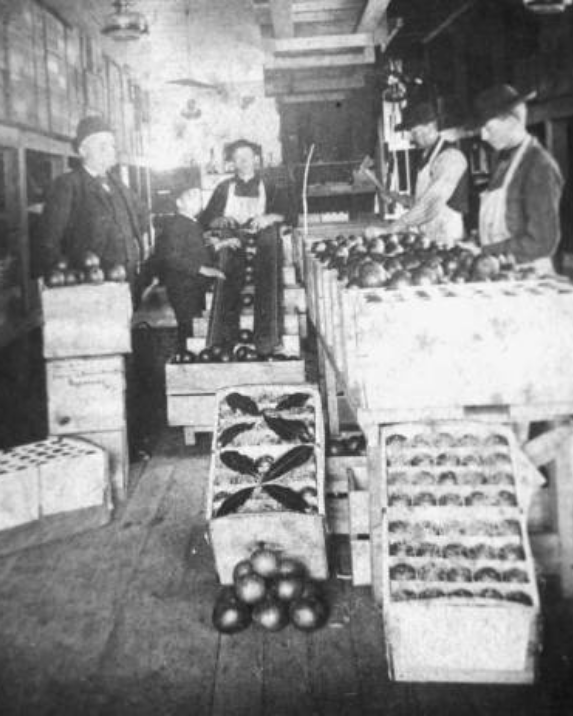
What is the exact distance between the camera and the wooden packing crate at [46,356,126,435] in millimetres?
4395

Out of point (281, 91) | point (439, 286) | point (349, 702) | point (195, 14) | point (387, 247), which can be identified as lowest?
point (349, 702)

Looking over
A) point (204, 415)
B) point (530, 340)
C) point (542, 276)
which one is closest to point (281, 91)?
point (204, 415)

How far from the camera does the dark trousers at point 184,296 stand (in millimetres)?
6094

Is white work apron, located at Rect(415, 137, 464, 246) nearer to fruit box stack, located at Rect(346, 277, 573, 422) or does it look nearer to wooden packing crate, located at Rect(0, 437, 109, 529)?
fruit box stack, located at Rect(346, 277, 573, 422)

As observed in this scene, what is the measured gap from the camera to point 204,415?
528 centimetres

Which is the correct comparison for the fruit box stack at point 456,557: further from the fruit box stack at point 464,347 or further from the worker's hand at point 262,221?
the worker's hand at point 262,221

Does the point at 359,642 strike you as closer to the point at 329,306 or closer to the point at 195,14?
the point at 329,306

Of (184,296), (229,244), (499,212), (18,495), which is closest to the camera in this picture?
(18,495)

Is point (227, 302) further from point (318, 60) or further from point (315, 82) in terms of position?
point (315, 82)

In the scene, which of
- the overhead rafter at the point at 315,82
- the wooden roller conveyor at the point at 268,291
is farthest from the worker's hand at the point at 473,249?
the overhead rafter at the point at 315,82

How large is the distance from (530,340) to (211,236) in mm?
4907

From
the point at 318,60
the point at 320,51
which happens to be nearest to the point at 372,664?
the point at 320,51

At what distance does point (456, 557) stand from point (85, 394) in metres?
2.73

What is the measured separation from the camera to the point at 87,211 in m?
5.02
